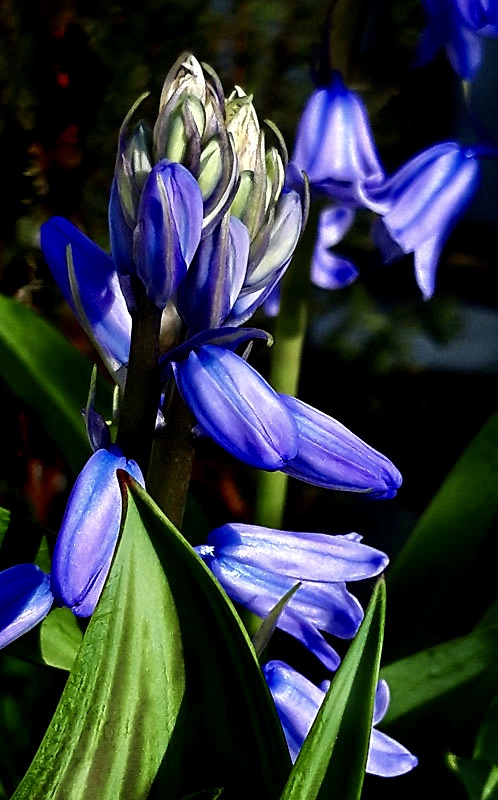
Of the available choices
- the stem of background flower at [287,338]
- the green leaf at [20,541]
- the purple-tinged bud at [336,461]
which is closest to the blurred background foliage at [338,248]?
the stem of background flower at [287,338]

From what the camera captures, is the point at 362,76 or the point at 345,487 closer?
the point at 345,487

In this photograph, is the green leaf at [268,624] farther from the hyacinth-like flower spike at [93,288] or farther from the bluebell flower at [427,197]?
the bluebell flower at [427,197]

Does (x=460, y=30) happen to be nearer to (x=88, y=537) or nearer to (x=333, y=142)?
(x=333, y=142)

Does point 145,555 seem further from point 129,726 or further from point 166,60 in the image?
point 166,60

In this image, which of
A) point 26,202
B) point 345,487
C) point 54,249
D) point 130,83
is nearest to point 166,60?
point 130,83

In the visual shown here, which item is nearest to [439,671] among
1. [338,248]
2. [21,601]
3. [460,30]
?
[21,601]

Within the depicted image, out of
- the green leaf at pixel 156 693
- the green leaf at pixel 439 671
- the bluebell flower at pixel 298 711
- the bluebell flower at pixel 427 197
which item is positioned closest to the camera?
the green leaf at pixel 156 693

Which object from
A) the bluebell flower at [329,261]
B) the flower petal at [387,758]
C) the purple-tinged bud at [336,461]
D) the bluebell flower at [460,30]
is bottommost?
the flower petal at [387,758]
